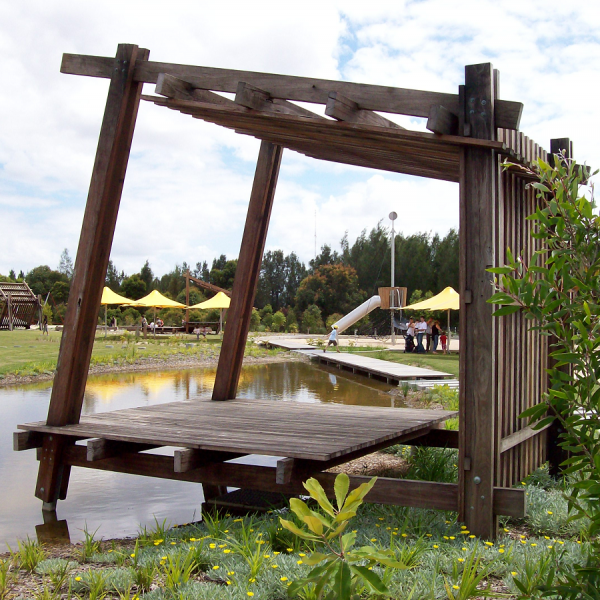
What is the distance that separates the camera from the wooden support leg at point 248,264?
272 inches

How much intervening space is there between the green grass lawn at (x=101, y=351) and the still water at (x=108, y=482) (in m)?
A: 2.03

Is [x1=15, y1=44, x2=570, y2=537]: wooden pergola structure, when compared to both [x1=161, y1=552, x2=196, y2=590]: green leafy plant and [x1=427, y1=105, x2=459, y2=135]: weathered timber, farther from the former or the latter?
[x1=161, y1=552, x2=196, y2=590]: green leafy plant

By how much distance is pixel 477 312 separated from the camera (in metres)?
3.99

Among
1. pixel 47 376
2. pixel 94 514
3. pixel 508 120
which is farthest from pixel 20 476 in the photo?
pixel 47 376

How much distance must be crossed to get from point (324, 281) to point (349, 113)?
41559mm

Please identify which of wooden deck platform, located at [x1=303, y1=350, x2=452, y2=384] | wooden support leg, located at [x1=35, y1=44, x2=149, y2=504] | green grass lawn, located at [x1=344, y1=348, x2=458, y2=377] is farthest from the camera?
green grass lawn, located at [x1=344, y1=348, x2=458, y2=377]

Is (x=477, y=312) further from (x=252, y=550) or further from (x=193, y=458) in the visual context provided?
(x=193, y=458)

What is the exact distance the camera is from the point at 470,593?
291 centimetres

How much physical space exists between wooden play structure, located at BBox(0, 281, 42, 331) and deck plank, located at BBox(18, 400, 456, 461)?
27054 millimetres

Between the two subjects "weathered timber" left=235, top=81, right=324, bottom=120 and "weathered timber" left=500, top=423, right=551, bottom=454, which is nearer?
"weathered timber" left=500, top=423, right=551, bottom=454

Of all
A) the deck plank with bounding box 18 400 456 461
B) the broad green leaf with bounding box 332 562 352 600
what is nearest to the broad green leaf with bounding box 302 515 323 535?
the broad green leaf with bounding box 332 562 352 600

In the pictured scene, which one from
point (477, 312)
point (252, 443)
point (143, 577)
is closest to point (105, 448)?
point (252, 443)

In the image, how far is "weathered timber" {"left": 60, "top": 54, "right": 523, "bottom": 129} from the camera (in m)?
4.07

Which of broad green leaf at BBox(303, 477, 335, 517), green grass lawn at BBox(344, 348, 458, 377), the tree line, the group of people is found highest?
the tree line
